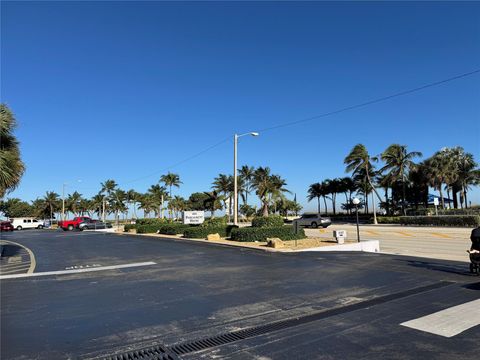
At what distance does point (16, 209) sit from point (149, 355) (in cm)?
10761

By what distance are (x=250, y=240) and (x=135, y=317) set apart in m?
14.2

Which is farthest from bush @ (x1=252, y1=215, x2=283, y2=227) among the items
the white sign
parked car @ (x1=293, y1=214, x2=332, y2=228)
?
parked car @ (x1=293, y1=214, x2=332, y2=228)

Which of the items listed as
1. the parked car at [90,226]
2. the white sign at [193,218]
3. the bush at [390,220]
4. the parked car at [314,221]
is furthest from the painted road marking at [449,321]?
the parked car at [90,226]

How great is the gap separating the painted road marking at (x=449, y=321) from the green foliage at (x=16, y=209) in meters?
108

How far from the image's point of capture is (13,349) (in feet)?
15.8

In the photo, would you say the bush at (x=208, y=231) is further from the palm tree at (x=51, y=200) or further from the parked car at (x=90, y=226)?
the palm tree at (x=51, y=200)

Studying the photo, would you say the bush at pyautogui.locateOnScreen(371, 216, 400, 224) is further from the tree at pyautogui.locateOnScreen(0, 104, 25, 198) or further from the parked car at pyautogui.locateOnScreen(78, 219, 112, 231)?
the tree at pyautogui.locateOnScreen(0, 104, 25, 198)

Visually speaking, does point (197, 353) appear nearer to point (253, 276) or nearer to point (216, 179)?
point (253, 276)

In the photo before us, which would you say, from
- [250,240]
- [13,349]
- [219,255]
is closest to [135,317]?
[13,349]

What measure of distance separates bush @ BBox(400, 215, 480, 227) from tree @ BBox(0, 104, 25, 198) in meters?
37.0

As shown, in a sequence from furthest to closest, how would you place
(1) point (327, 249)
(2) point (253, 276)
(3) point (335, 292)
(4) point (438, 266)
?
1. (1) point (327, 249)
2. (4) point (438, 266)
3. (2) point (253, 276)
4. (3) point (335, 292)

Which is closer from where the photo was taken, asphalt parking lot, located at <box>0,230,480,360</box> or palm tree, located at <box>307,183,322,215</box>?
asphalt parking lot, located at <box>0,230,480,360</box>

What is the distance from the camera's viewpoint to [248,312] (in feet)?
21.0

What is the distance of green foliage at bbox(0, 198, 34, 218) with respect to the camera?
95175mm
